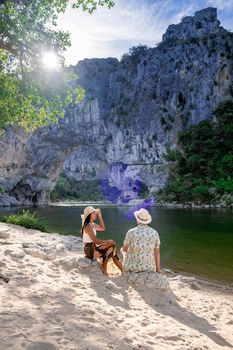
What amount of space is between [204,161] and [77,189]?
60025 mm

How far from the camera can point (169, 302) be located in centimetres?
661

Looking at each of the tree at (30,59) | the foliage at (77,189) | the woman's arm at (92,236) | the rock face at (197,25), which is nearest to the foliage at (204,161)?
the rock face at (197,25)

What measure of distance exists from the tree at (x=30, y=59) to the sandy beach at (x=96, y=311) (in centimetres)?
438

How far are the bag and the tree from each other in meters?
4.61

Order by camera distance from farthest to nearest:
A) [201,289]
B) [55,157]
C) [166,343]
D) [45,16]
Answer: [55,157]
[45,16]
[201,289]
[166,343]

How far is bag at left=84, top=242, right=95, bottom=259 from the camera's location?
7875 mm

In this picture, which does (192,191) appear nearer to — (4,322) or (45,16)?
(45,16)

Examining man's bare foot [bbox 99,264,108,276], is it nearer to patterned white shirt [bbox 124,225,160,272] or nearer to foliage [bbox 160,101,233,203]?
patterned white shirt [bbox 124,225,160,272]

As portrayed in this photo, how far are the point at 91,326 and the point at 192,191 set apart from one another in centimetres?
5699

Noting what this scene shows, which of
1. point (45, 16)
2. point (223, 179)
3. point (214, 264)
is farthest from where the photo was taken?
point (223, 179)

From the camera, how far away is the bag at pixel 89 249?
7.88m

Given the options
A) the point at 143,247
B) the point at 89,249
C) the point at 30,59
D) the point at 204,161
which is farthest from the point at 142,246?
the point at 204,161

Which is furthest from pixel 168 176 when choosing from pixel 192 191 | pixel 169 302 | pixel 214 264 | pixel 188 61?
pixel 169 302

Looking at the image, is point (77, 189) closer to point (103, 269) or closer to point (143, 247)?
point (103, 269)
